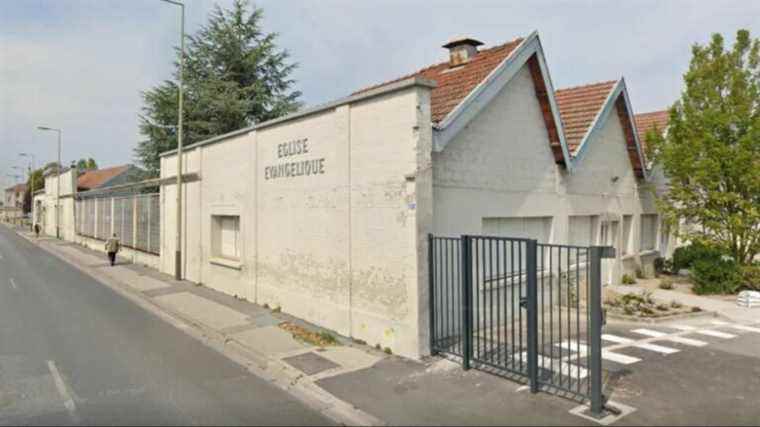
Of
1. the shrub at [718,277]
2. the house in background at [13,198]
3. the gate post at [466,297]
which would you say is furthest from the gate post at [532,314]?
the house in background at [13,198]

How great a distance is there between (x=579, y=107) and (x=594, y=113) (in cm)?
76

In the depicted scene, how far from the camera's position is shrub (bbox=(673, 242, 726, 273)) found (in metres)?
14.4

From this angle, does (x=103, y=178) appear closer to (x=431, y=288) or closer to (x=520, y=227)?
(x=520, y=227)

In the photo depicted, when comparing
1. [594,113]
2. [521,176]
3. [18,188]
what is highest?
[18,188]

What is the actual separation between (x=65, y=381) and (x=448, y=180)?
22.6 feet

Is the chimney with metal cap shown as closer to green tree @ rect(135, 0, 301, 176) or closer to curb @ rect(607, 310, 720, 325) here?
curb @ rect(607, 310, 720, 325)

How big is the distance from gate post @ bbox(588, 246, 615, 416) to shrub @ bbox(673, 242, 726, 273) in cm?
1139

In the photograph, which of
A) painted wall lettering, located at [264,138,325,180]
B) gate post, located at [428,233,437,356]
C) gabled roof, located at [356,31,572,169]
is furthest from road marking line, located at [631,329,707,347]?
painted wall lettering, located at [264,138,325,180]

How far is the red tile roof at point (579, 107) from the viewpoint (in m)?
13.3

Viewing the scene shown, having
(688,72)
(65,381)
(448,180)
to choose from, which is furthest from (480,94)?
(688,72)

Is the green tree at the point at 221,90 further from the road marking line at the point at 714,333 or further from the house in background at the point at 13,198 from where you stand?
the house in background at the point at 13,198

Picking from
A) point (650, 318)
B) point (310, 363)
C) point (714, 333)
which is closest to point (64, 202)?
point (310, 363)

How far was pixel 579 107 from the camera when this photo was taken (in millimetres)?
14359

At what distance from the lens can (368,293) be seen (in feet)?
28.2
